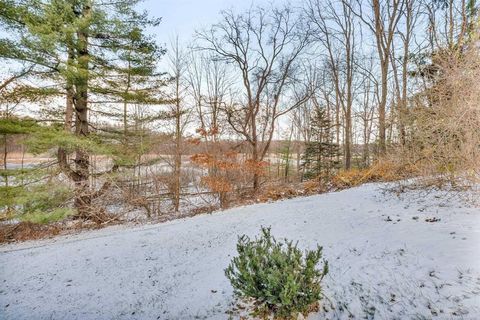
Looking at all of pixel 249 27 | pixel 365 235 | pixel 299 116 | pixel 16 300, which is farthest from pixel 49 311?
pixel 299 116

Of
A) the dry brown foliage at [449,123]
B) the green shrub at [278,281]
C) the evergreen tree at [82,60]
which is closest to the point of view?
the green shrub at [278,281]

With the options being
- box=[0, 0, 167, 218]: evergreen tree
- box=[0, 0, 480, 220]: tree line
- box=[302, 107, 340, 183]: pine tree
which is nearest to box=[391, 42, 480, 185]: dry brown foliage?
box=[0, 0, 480, 220]: tree line

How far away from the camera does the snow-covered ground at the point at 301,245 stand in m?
2.55

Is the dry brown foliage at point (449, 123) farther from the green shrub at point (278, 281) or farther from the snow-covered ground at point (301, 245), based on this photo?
the green shrub at point (278, 281)

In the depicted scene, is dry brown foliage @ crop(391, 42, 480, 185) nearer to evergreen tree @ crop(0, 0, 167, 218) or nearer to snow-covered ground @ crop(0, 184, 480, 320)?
snow-covered ground @ crop(0, 184, 480, 320)

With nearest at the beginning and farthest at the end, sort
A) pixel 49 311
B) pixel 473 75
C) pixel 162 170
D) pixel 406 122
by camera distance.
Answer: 1. pixel 473 75
2. pixel 49 311
3. pixel 406 122
4. pixel 162 170

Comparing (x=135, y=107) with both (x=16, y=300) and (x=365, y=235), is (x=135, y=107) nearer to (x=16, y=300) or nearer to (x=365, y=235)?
(x=16, y=300)

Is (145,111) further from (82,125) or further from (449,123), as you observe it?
(449,123)

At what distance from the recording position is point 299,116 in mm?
24391

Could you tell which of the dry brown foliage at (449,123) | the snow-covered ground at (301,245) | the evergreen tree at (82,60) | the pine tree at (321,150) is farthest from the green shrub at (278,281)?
the pine tree at (321,150)

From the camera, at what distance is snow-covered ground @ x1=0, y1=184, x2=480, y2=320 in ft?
8.37

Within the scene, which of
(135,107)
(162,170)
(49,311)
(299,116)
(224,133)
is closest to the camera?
(49,311)

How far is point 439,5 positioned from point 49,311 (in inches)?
610

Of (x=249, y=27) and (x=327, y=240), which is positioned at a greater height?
(x=249, y=27)
